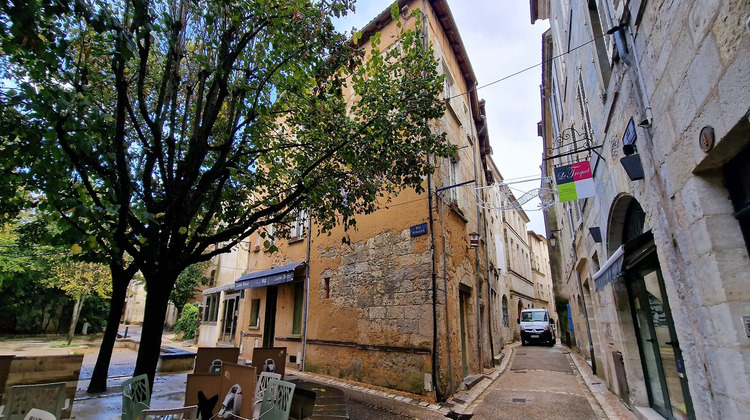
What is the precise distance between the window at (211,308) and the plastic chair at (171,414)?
1321 centimetres

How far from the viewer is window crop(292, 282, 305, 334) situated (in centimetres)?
984

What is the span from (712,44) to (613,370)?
6.01 metres

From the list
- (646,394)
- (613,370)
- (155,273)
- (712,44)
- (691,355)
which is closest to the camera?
(712,44)

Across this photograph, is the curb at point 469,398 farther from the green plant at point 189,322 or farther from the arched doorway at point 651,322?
the green plant at point 189,322

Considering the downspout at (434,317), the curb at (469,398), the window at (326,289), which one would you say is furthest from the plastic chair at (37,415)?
the window at (326,289)

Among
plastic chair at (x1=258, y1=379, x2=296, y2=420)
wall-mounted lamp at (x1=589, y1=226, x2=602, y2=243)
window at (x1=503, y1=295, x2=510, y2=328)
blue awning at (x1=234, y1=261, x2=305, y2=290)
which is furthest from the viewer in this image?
window at (x1=503, y1=295, x2=510, y2=328)

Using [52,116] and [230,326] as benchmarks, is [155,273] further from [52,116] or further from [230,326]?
[230,326]

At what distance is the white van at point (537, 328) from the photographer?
1638 cm

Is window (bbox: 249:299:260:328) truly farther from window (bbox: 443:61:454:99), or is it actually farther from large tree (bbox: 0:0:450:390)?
window (bbox: 443:61:454:99)

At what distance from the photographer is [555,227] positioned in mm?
18078

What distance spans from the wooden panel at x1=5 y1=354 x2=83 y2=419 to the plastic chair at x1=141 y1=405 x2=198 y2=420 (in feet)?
10.7

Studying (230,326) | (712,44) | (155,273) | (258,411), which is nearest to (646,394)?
(712,44)

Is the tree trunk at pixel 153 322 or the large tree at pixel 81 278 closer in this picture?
the tree trunk at pixel 153 322

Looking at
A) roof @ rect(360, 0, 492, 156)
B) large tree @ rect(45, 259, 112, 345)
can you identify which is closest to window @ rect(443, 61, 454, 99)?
roof @ rect(360, 0, 492, 156)
